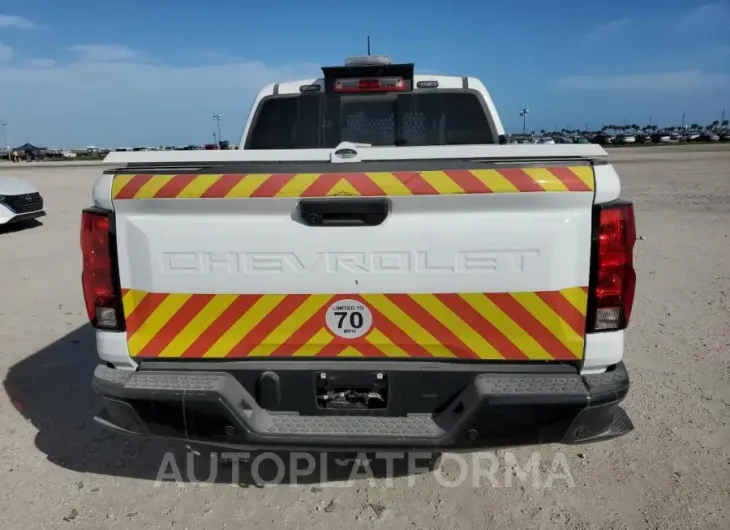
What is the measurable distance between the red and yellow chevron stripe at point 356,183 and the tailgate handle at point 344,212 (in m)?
0.03

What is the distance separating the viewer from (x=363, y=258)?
2.55 meters

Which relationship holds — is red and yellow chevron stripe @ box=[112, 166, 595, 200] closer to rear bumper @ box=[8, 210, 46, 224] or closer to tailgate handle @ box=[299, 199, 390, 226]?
tailgate handle @ box=[299, 199, 390, 226]

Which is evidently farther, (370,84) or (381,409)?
(370,84)

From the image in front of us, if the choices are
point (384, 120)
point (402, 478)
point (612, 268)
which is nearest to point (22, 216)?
point (384, 120)

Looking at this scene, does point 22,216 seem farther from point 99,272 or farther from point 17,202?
point 99,272

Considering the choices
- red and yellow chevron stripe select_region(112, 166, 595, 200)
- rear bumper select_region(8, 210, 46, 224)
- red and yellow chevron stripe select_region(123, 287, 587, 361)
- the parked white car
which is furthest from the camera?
rear bumper select_region(8, 210, 46, 224)

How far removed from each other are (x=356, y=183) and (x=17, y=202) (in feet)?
37.9

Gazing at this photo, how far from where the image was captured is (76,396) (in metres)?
4.44

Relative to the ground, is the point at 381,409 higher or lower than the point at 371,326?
lower

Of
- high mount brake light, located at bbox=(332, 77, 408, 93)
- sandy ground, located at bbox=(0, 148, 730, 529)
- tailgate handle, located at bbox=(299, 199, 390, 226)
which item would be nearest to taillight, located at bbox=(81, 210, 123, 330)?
tailgate handle, located at bbox=(299, 199, 390, 226)

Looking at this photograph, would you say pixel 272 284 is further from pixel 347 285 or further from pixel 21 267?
pixel 21 267

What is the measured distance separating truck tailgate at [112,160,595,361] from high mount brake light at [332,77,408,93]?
2269 mm

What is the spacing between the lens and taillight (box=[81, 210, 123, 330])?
104 inches

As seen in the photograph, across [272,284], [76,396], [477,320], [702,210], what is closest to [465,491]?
[477,320]
